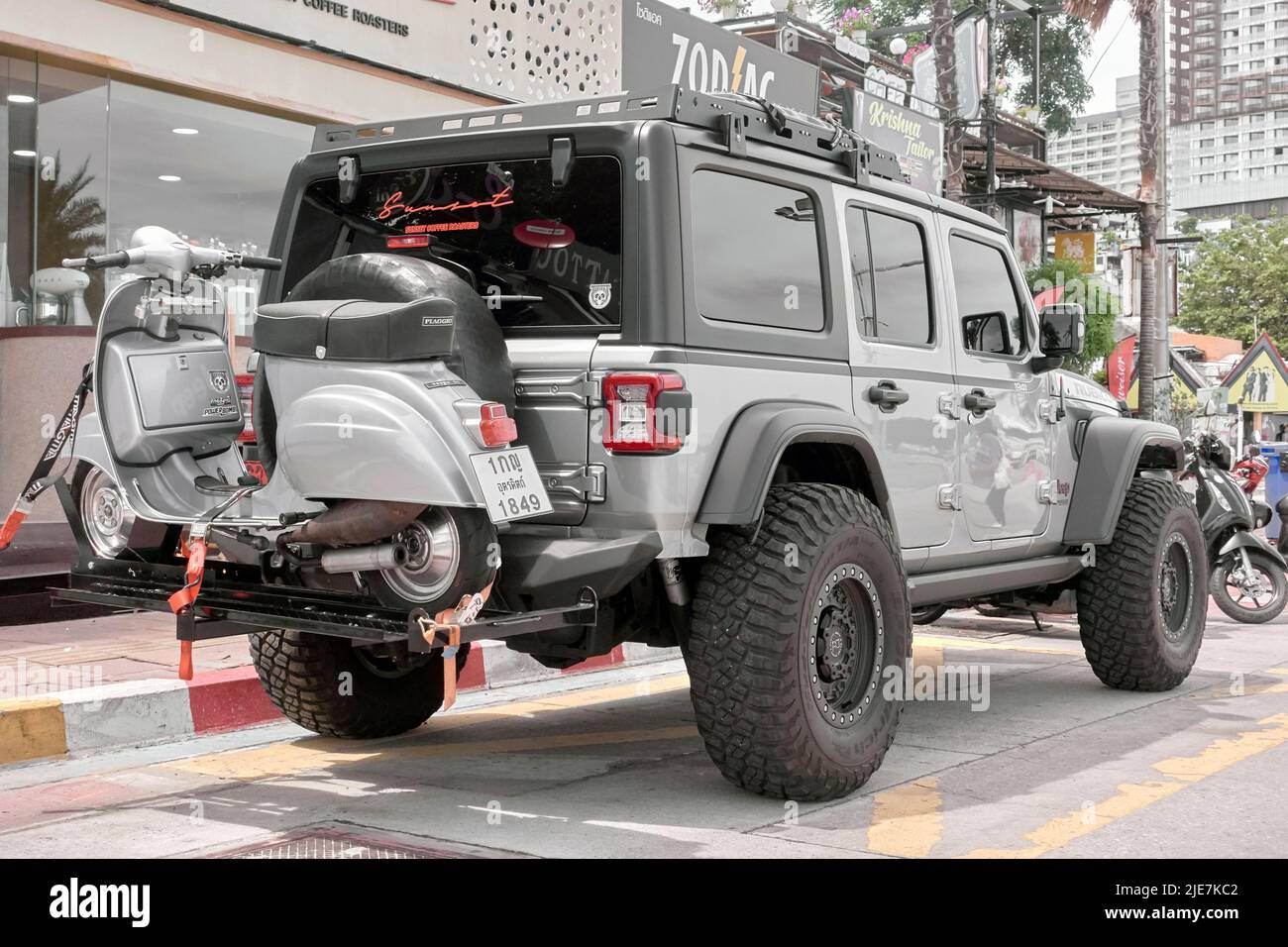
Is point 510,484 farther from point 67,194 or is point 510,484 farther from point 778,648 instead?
point 67,194

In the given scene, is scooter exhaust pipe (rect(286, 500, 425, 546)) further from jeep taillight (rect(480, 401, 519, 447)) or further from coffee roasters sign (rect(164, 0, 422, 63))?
coffee roasters sign (rect(164, 0, 422, 63))

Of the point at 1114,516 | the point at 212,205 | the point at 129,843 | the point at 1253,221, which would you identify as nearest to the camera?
the point at 129,843

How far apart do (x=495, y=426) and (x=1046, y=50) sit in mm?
35360

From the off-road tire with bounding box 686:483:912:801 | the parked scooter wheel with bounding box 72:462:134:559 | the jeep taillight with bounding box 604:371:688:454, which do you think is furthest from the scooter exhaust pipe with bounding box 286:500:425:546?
the off-road tire with bounding box 686:483:912:801

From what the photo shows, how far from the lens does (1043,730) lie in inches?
256

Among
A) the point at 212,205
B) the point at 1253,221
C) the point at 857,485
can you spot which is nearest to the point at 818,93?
the point at 212,205

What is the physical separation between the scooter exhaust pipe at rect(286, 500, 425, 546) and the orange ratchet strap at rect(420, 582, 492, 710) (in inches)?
11.8

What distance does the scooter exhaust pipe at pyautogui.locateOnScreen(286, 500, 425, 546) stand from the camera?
4.34 m

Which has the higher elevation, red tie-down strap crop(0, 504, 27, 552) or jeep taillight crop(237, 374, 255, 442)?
jeep taillight crop(237, 374, 255, 442)

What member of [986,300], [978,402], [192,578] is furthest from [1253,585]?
[192,578]

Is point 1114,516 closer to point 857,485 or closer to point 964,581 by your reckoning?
point 964,581

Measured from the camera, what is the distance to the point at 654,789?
5.25m
